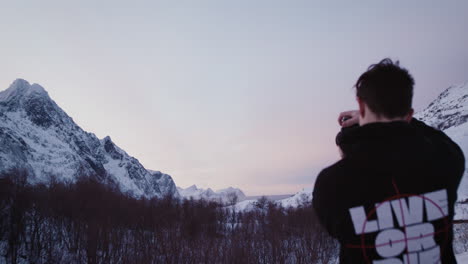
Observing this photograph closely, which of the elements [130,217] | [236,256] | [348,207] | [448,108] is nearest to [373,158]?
[348,207]

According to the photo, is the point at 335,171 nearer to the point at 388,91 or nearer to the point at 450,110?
the point at 388,91

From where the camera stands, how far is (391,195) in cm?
116

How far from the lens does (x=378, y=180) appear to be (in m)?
1.18

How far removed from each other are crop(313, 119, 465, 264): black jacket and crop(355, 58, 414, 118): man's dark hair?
0.09 m

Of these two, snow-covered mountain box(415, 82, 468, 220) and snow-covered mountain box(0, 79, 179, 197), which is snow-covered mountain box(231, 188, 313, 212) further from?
snow-covered mountain box(415, 82, 468, 220)

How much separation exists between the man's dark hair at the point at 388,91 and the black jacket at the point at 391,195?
87 millimetres

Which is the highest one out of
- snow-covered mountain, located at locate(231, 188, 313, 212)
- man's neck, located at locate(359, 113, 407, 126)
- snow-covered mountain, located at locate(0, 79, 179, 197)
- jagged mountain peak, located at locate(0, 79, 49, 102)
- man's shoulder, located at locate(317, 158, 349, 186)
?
jagged mountain peak, located at locate(0, 79, 49, 102)

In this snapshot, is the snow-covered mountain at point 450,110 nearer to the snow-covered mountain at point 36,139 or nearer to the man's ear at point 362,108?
the snow-covered mountain at point 36,139

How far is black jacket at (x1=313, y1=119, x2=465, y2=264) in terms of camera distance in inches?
45.9

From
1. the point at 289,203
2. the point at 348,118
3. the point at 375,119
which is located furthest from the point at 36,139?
the point at 375,119

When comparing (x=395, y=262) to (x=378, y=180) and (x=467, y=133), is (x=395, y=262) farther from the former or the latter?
(x=467, y=133)

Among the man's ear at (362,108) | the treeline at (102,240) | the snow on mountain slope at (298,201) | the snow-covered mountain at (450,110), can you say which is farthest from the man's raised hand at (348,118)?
the snow-covered mountain at (450,110)

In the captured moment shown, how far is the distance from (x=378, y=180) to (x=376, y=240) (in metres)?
0.24

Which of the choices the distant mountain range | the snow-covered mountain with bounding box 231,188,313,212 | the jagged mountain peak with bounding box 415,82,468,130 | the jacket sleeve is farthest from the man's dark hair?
the jagged mountain peak with bounding box 415,82,468,130
